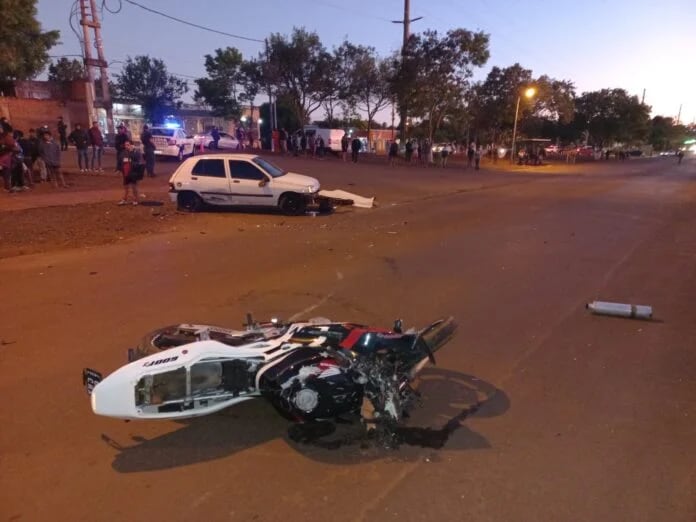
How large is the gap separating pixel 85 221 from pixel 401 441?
1117 cm

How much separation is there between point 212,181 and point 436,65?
26.0 meters

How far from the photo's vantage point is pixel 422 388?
4332 millimetres

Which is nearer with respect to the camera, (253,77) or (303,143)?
(303,143)

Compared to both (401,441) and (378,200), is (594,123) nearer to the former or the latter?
(378,200)

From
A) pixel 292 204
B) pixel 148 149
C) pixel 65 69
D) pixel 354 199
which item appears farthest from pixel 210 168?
pixel 65 69

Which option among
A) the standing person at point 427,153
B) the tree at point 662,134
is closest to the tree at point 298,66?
the standing person at point 427,153

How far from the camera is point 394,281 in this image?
7559 millimetres

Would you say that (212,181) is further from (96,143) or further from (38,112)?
(38,112)

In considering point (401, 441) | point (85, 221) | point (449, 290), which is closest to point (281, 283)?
point (449, 290)

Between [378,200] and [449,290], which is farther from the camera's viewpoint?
[378,200]

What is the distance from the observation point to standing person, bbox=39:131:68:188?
15688mm

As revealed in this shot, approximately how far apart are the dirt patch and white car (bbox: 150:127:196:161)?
1231 cm

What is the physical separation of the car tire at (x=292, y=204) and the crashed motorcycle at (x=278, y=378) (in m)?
10.4

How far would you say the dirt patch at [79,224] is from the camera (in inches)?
401
